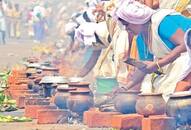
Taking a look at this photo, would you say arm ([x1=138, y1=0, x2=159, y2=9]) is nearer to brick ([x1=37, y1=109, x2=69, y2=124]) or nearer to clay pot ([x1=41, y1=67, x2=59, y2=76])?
brick ([x1=37, y1=109, x2=69, y2=124])

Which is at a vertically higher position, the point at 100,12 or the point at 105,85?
the point at 100,12

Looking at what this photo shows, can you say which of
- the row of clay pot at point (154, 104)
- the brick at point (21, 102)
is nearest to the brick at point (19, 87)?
the brick at point (21, 102)

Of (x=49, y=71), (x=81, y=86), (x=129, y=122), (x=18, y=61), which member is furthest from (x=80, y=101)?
(x=18, y=61)

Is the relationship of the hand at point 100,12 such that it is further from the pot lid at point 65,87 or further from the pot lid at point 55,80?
the pot lid at point 65,87

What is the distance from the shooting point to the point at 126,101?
7801 mm

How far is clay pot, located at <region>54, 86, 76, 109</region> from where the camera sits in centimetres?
907

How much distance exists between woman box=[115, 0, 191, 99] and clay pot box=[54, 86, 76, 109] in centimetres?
112

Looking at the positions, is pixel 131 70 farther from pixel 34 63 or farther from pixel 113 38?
pixel 34 63

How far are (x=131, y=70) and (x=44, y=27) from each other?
2538cm

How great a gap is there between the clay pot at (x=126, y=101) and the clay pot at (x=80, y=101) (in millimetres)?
803

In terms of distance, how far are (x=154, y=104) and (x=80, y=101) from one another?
155 cm

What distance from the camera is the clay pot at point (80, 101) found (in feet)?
28.5

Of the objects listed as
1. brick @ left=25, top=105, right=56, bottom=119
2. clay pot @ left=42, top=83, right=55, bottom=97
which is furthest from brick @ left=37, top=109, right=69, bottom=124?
clay pot @ left=42, top=83, right=55, bottom=97

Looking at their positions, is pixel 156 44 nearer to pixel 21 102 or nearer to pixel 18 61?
pixel 21 102
